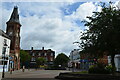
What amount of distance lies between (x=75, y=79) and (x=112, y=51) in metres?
5.23

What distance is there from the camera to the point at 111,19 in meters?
16.7

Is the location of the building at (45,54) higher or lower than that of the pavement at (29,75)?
higher

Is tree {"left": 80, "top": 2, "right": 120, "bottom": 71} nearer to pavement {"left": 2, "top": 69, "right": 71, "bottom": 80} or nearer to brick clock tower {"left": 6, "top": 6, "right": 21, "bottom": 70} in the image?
pavement {"left": 2, "top": 69, "right": 71, "bottom": 80}

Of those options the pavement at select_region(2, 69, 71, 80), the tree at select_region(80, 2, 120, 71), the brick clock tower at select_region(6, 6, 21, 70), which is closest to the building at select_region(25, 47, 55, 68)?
the brick clock tower at select_region(6, 6, 21, 70)

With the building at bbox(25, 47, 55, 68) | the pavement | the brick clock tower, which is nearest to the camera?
the pavement

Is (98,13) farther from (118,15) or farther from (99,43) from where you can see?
(99,43)

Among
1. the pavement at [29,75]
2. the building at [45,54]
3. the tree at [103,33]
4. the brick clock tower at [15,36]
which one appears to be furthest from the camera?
the building at [45,54]

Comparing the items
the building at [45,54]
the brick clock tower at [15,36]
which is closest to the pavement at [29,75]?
→ the brick clock tower at [15,36]

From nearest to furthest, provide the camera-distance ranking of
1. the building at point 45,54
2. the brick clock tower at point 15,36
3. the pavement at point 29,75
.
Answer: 1. the pavement at point 29,75
2. the brick clock tower at point 15,36
3. the building at point 45,54

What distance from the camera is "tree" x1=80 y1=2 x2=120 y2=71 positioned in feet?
51.6

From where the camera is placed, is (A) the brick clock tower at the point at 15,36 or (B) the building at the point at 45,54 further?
(B) the building at the point at 45,54

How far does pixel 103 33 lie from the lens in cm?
1620

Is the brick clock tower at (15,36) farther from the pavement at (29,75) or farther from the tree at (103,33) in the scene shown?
the tree at (103,33)

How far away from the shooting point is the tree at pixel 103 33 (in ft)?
51.6
